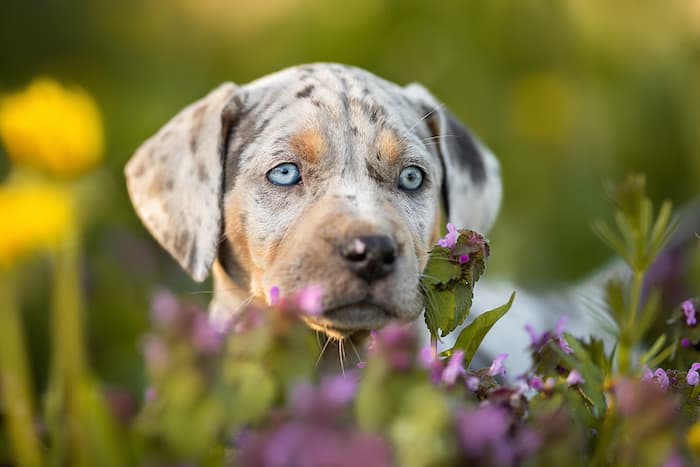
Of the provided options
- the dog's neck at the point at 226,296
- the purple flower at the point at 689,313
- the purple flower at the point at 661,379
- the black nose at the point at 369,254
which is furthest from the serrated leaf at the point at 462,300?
the dog's neck at the point at 226,296

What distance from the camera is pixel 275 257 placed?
3434 millimetres

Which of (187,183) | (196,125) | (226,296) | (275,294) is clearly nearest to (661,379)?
(275,294)

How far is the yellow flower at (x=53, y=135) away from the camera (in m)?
1.98

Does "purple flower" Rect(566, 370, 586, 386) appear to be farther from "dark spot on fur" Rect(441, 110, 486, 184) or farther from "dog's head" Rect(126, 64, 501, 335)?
"dark spot on fur" Rect(441, 110, 486, 184)

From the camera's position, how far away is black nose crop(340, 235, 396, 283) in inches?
118

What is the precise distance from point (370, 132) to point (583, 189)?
3.82 m

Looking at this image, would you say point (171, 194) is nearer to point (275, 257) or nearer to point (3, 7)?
point (275, 257)

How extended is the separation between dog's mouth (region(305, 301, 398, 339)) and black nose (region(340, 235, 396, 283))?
0.11 metres

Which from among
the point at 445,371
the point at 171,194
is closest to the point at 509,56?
the point at 171,194

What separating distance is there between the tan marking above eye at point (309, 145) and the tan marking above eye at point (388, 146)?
0.72 ft

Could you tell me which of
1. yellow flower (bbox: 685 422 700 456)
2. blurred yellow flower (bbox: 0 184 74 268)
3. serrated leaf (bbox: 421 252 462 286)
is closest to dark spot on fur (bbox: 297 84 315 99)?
serrated leaf (bbox: 421 252 462 286)

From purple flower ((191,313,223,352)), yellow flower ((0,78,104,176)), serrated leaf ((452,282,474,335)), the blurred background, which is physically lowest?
the blurred background

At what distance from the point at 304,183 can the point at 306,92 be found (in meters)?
0.42

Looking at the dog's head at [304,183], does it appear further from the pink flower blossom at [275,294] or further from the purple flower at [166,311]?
the purple flower at [166,311]
